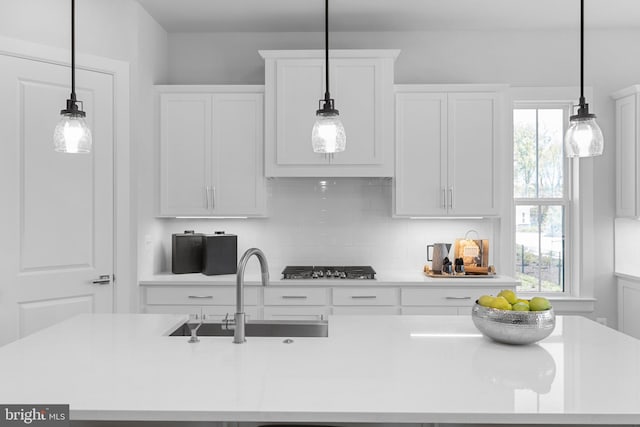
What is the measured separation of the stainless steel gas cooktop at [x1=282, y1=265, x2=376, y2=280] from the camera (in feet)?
11.2

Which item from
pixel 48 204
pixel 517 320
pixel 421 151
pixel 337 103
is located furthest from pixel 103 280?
pixel 517 320

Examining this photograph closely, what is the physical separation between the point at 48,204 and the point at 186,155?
105 centimetres

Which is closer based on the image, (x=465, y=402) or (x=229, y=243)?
(x=465, y=402)

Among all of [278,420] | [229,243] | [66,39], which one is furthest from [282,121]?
[278,420]

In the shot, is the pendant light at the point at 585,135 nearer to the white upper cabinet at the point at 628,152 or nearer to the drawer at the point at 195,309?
the white upper cabinet at the point at 628,152

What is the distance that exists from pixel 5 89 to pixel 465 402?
2892mm

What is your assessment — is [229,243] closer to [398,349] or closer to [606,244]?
[398,349]

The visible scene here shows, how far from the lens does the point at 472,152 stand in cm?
353

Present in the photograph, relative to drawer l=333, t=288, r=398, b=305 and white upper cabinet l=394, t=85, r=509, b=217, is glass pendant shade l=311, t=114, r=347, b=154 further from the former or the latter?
white upper cabinet l=394, t=85, r=509, b=217

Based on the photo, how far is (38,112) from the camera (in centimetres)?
277

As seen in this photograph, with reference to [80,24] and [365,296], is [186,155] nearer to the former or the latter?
[80,24]

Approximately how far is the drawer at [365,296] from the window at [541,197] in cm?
134

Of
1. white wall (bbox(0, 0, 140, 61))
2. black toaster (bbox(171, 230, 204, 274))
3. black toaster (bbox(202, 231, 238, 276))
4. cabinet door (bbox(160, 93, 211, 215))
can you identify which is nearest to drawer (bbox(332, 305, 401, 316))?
black toaster (bbox(202, 231, 238, 276))

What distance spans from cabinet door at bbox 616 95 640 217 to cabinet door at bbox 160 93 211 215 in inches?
130
